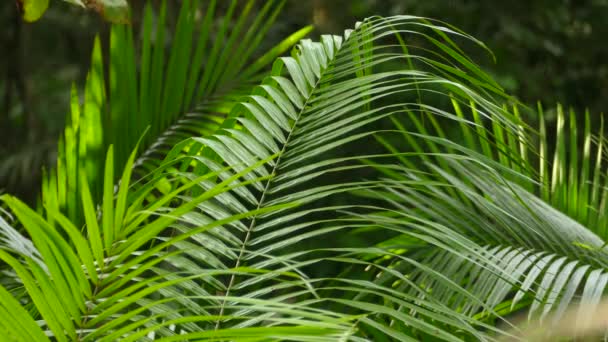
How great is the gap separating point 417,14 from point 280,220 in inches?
102

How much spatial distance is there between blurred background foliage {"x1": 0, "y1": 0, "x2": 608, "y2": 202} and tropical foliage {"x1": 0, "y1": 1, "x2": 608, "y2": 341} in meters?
1.67

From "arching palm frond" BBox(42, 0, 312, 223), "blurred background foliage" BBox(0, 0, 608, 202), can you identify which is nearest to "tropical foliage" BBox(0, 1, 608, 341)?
"arching palm frond" BBox(42, 0, 312, 223)

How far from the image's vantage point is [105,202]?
2.48 ft

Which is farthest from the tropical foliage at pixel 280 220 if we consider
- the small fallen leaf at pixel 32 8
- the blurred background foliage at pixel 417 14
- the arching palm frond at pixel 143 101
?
the blurred background foliage at pixel 417 14

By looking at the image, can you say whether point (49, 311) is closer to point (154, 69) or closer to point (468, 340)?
point (468, 340)

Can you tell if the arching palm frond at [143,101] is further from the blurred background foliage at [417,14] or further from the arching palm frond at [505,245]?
the blurred background foliage at [417,14]

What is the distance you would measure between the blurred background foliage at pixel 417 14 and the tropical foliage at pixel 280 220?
1.67 metres

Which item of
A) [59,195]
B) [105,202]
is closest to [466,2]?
[59,195]

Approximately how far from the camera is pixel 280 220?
917mm

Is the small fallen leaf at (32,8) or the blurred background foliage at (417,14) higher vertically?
the small fallen leaf at (32,8)

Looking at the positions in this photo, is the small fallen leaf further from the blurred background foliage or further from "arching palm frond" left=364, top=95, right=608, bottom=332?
the blurred background foliage

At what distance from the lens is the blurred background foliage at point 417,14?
11.3 ft

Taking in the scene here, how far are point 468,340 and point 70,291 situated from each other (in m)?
0.58

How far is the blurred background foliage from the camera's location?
3439 millimetres
